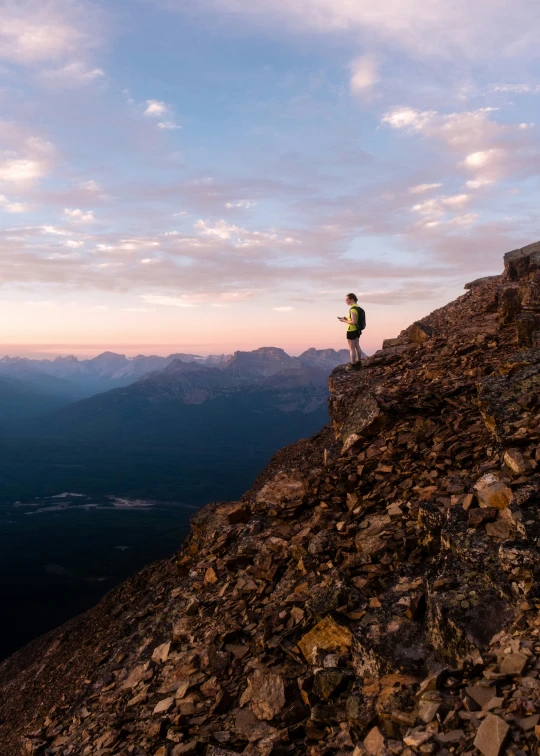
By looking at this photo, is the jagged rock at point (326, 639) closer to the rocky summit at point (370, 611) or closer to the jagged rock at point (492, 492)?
the rocky summit at point (370, 611)

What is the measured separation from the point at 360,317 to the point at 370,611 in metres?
20.4

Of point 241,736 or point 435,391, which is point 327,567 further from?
point 435,391

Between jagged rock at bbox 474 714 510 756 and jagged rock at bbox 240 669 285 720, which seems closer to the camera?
jagged rock at bbox 474 714 510 756

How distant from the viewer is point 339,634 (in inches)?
445

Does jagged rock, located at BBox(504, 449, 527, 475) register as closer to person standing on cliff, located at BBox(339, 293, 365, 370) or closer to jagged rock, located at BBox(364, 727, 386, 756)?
jagged rock, located at BBox(364, 727, 386, 756)

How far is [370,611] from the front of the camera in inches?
456

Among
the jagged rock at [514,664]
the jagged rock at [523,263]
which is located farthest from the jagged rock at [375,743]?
the jagged rock at [523,263]

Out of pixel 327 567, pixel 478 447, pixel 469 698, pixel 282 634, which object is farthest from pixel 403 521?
pixel 469 698

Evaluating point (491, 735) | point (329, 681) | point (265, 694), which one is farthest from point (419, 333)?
point (491, 735)

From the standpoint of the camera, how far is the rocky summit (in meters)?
8.37

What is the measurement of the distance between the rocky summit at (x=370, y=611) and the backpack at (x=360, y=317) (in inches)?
270

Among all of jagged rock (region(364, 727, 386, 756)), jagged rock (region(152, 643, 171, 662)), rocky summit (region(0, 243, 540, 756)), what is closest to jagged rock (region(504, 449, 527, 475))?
rocky summit (region(0, 243, 540, 756))

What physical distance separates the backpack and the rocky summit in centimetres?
685

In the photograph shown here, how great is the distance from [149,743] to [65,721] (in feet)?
25.0
